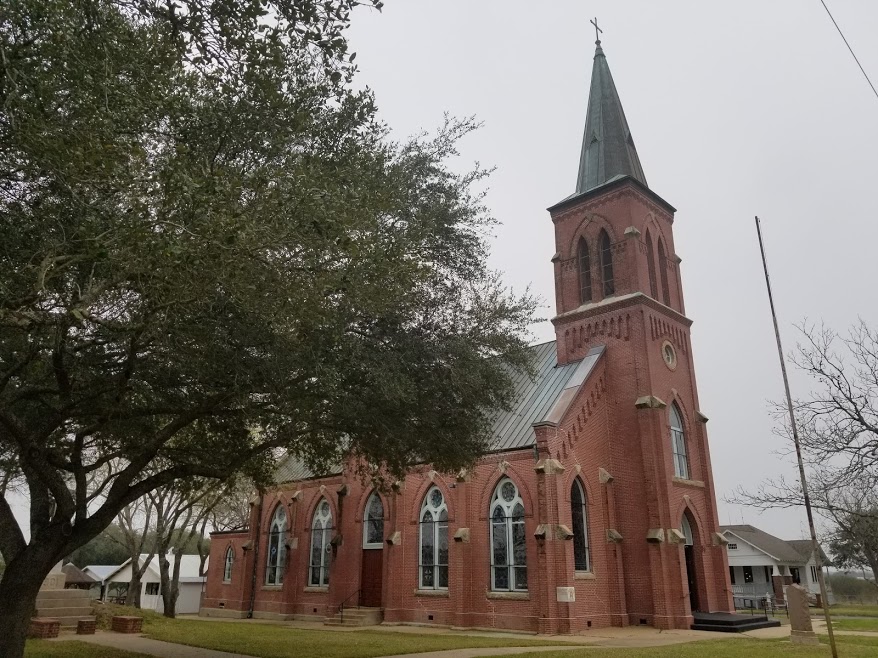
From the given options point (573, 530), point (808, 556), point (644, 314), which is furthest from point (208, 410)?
point (808, 556)

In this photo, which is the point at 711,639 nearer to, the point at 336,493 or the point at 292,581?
the point at 336,493

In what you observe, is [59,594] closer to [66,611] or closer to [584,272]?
[66,611]

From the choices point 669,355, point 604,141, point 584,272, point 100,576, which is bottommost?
point 100,576

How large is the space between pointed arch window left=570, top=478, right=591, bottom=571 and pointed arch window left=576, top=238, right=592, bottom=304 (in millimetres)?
8596

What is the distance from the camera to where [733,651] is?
15.5 metres

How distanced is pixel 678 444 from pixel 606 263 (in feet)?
25.9

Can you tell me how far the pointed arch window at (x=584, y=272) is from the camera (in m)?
28.6

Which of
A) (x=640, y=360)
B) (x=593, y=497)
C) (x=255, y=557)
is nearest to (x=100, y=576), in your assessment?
(x=255, y=557)

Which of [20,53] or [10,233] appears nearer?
[20,53]

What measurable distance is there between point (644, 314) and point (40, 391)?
21.4 m

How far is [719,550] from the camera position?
2550 centimetres

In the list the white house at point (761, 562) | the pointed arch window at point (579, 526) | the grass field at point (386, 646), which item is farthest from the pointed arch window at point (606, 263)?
the white house at point (761, 562)

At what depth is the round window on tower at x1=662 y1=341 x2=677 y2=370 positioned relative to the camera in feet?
88.2

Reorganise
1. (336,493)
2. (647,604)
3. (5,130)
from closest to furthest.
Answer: (5,130) → (647,604) → (336,493)
